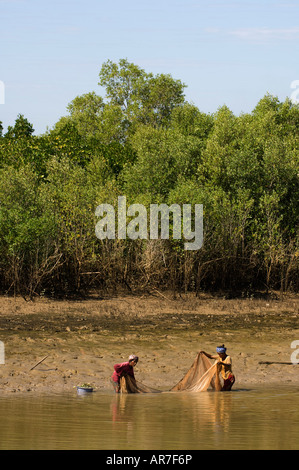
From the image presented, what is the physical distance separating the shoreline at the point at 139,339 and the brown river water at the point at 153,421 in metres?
1.21

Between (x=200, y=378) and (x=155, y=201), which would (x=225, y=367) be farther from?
(x=155, y=201)

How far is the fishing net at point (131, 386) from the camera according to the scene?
1451 cm

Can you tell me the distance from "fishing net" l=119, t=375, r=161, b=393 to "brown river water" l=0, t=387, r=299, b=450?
0.66 ft

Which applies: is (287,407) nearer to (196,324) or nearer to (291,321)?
(196,324)

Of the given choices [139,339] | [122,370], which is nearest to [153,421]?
[122,370]

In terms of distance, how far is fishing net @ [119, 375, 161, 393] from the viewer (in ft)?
47.6

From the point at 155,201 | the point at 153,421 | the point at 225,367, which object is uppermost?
the point at 155,201

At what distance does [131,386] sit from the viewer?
1461cm

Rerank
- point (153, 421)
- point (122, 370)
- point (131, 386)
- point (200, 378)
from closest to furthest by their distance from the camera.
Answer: point (153, 421) → point (122, 370) → point (131, 386) → point (200, 378)

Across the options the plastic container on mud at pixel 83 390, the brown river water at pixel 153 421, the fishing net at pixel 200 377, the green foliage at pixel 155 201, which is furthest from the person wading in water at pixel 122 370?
the green foliage at pixel 155 201

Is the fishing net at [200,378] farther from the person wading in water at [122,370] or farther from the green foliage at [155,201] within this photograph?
the green foliage at [155,201]

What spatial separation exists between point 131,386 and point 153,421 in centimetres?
254
